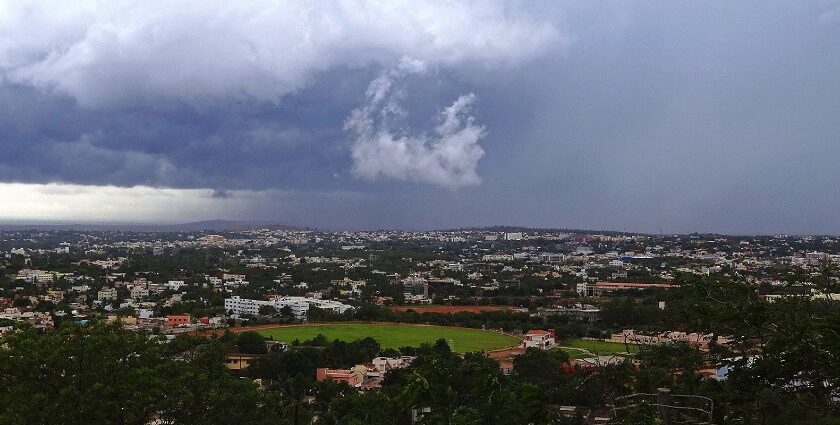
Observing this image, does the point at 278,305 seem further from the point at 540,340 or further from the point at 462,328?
the point at 540,340

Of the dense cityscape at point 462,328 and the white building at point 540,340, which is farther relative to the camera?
the white building at point 540,340

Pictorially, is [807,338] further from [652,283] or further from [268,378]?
[652,283]

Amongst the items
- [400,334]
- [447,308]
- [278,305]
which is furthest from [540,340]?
[278,305]

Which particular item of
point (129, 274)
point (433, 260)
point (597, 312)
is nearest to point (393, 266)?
point (433, 260)

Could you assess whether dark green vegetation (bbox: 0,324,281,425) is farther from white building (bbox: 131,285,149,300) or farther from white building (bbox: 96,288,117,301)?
white building (bbox: 131,285,149,300)

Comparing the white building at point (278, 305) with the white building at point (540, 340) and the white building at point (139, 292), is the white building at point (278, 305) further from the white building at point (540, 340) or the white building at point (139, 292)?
the white building at point (540, 340)

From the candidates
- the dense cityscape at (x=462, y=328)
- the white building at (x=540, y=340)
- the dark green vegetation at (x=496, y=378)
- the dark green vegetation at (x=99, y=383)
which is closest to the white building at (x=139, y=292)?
the dense cityscape at (x=462, y=328)
